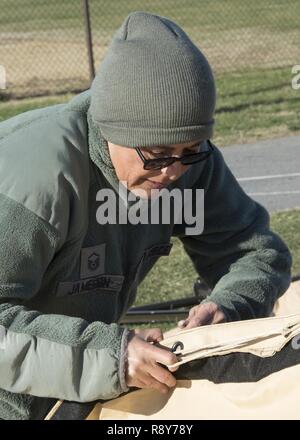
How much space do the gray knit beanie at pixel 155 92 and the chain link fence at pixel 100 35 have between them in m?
8.75

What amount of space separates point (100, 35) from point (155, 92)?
15.8 metres

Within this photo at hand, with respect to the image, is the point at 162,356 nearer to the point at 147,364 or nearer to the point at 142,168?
the point at 147,364

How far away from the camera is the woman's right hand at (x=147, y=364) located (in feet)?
7.03

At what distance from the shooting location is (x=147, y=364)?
214 cm

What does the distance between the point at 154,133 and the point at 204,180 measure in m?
0.59

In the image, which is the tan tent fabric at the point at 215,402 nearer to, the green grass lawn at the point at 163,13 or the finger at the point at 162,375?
the finger at the point at 162,375

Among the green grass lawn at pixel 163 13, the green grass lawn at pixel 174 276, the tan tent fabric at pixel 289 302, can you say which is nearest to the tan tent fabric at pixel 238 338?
the tan tent fabric at pixel 289 302

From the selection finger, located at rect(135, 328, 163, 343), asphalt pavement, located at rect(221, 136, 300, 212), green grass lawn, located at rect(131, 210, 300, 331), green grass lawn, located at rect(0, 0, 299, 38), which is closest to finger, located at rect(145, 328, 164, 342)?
finger, located at rect(135, 328, 163, 343)

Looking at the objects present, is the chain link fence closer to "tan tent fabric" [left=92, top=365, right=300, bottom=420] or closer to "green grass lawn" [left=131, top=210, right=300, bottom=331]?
"green grass lawn" [left=131, top=210, right=300, bottom=331]

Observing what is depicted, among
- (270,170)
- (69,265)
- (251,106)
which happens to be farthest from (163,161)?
(251,106)

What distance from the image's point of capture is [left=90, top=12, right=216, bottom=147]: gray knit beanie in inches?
88.7

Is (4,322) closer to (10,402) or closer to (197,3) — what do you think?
(10,402)

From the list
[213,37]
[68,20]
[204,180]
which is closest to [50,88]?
[213,37]

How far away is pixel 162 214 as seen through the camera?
2.72 m
